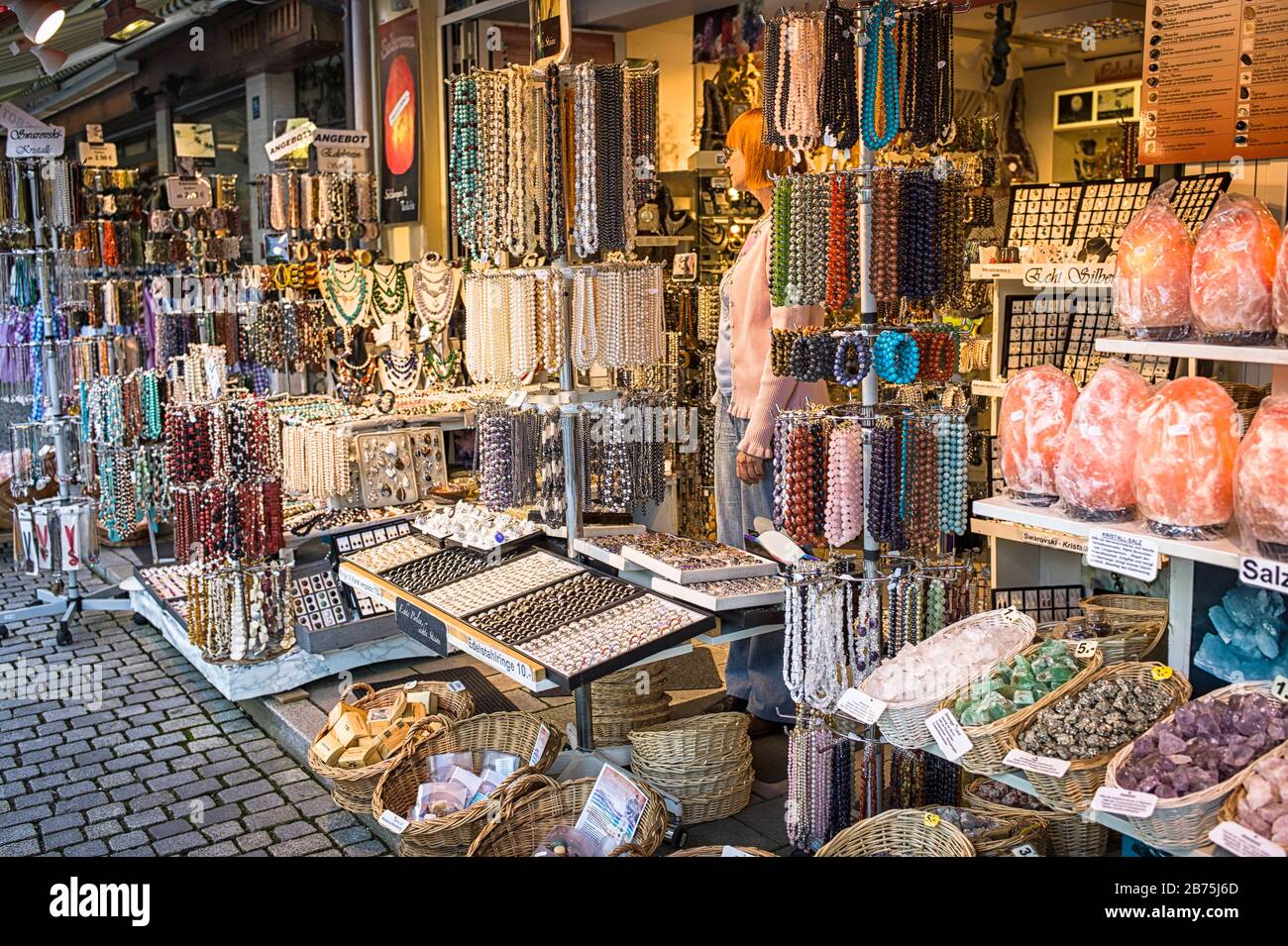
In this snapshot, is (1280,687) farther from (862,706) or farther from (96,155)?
(96,155)

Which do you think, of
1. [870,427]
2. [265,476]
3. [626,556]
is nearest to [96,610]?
[265,476]

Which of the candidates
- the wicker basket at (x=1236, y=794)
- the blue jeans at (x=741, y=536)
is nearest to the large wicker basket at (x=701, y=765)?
the blue jeans at (x=741, y=536)

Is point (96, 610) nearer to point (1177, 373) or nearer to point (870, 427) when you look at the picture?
point (870, 427)

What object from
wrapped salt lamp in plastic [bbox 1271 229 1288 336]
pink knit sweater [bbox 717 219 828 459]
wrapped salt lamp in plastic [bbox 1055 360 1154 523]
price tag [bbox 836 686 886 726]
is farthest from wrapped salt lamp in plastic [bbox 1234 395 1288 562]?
pink knit sweater [bbox 717 219 828 459]

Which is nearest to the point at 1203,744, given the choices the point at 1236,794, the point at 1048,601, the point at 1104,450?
the point at 1236,794

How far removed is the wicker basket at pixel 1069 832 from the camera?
3.18 metres

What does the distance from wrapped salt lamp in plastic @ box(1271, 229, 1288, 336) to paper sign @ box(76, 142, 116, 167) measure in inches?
277

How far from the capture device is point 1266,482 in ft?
7.56

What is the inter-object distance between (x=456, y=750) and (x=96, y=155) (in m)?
5.37

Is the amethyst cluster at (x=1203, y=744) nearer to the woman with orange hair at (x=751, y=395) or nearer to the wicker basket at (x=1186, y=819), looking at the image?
the wicker basket at (x=1186, y=819)

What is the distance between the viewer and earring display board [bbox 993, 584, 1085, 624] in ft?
13.9

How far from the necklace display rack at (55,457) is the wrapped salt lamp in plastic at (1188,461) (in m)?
5.47

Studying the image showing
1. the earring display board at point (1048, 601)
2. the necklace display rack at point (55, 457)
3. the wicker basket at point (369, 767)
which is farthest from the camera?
the necklace display rack at point (55, 457)

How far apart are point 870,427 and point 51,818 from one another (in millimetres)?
2979
